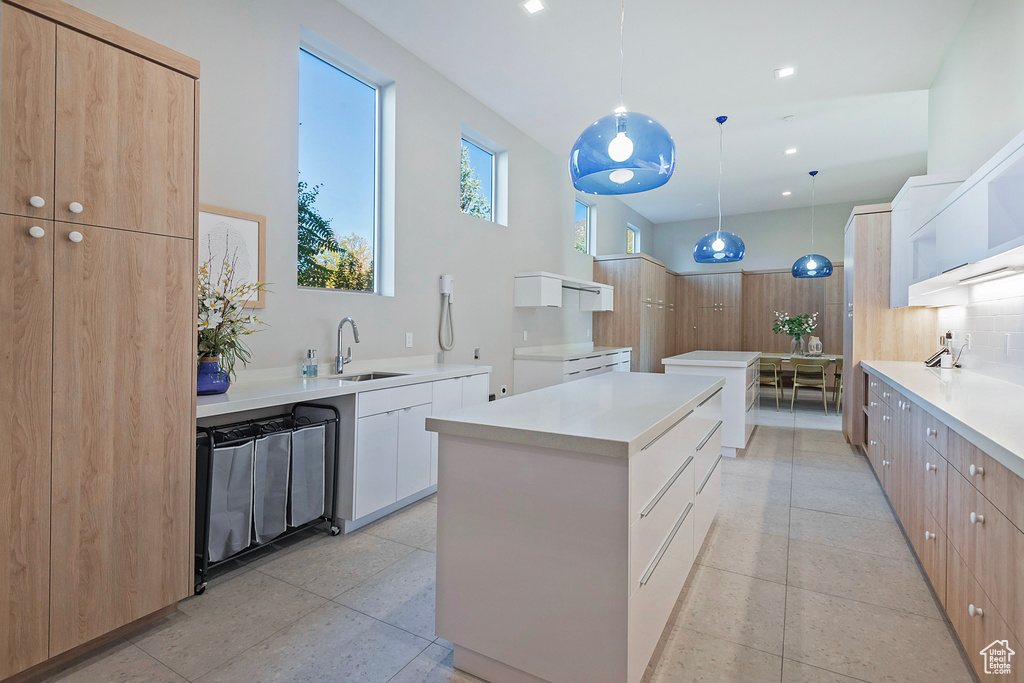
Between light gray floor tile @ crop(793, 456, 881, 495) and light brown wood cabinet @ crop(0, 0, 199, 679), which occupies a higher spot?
light brown wood cabinet @ crop(0, 0, 199, 679)

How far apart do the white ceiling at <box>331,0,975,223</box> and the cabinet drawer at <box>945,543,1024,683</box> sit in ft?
11.0

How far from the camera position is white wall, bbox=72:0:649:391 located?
264cm

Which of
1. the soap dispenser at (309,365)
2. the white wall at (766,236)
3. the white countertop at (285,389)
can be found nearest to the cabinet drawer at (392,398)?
the white countertop at (285,389)

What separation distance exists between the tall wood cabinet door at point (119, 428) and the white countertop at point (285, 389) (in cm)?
17

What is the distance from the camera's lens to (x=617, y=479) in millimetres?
1386

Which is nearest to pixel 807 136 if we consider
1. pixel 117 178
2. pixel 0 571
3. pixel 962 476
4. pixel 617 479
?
pixel 962 476

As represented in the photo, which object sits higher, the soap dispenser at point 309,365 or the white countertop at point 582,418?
the soap dispenser at point 309,365

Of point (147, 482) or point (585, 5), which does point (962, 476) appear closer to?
point (147, 482)

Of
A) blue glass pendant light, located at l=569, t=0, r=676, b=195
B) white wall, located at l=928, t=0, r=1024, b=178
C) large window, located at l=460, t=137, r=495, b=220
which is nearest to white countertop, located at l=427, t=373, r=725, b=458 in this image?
blue glass pendant light, located at l=569, t=0, r=676, b=195

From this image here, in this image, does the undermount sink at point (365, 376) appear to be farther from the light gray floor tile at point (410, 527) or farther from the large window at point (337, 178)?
the light gray floor tile at point (410, 527)

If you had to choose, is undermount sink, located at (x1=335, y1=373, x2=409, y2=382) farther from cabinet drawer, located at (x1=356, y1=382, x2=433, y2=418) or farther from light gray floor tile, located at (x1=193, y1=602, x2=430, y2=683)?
light gray floor tile, located at (x1=193, y1=602, x2=430, y2=683)

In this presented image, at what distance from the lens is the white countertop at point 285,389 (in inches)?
83.6

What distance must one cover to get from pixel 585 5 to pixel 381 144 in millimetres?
1713

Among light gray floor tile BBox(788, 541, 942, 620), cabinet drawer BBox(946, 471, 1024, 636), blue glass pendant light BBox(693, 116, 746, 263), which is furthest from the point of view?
blue glass pendant light BBox(693, 116, 746, 263)
